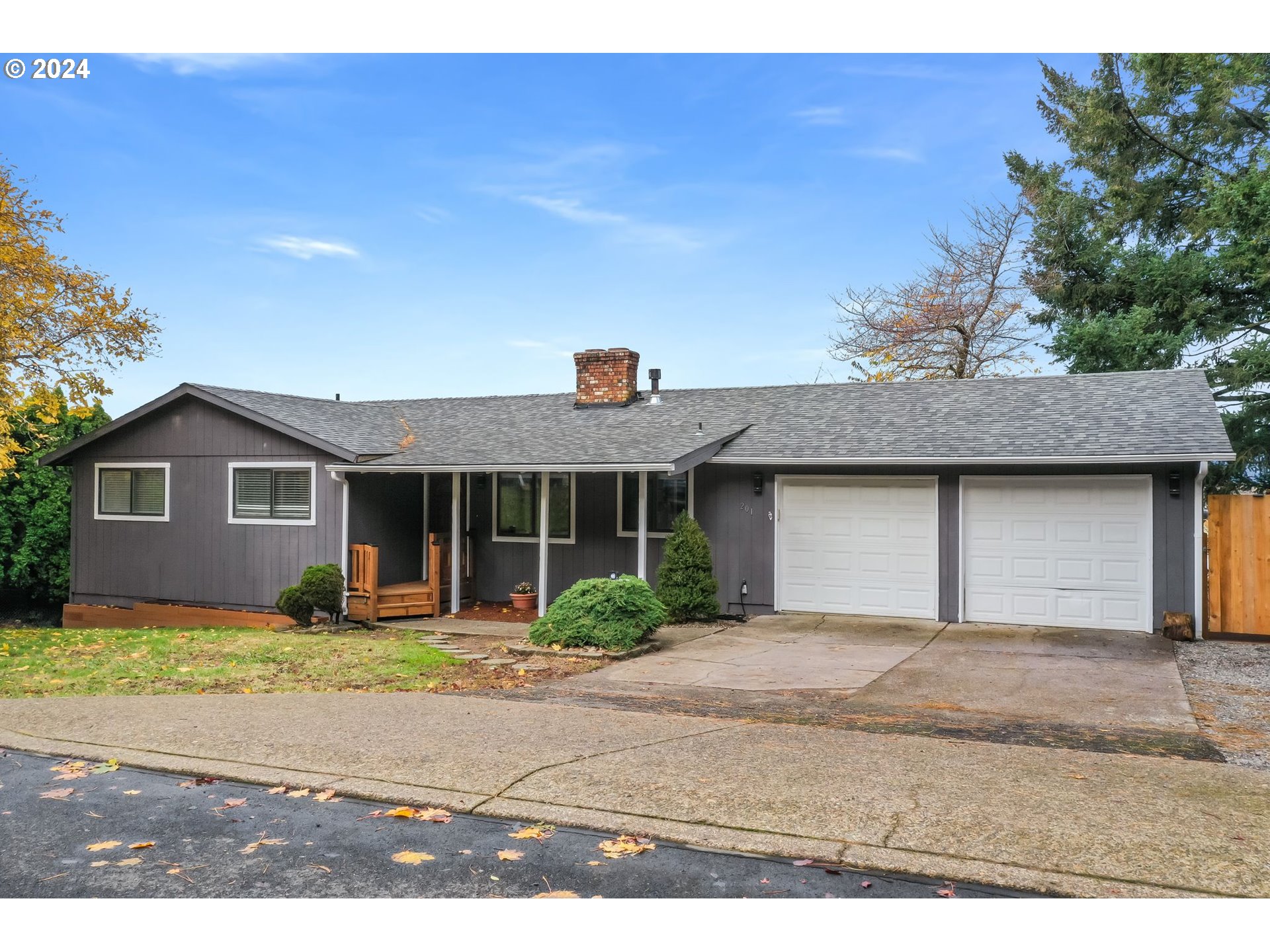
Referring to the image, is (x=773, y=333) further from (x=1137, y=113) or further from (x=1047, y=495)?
(x=1047, y=495)

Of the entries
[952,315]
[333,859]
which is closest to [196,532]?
[333,859]

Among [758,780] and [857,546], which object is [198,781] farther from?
[857,546]

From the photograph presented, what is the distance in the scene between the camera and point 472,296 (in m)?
21.8

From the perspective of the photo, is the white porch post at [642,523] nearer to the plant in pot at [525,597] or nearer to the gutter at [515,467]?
the gutter at [515,467]

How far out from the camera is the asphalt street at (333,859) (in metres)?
3.74

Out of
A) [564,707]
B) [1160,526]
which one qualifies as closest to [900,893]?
[564,707]

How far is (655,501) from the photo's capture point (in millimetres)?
14461

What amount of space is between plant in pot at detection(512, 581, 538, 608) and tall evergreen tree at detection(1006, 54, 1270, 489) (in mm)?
14827

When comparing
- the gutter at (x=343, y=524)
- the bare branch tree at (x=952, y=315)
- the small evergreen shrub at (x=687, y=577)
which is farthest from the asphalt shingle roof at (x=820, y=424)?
the bare branch tree at (x=952, y=315)

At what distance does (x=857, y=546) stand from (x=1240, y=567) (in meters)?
4.75

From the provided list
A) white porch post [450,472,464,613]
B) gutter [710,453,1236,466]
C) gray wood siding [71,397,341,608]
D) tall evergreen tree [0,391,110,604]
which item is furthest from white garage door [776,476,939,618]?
tall evergreen tree [0,391,110,604]

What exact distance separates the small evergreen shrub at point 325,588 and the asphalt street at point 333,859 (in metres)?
8.69

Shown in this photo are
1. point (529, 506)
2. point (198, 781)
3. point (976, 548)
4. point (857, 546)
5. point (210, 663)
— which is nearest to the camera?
point (198, 781)

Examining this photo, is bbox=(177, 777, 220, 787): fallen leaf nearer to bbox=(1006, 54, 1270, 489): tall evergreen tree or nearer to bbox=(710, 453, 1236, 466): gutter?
bbox=(710, 453, 1236, 466): gutter
